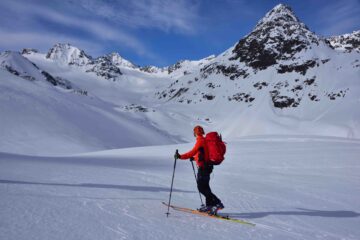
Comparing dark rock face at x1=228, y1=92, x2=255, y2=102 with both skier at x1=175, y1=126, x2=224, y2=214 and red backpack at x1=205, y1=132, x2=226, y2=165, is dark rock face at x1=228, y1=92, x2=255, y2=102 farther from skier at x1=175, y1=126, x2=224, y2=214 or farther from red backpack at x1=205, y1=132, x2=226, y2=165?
red backpack at x1=205, y1=132, x2=226, y2=165

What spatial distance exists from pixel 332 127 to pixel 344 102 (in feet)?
54.0

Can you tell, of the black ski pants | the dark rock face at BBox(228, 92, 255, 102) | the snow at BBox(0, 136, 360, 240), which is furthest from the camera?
the dark rock face at BBox(228, 92, 255, 102)

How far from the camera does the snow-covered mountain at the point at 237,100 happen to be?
47.1m

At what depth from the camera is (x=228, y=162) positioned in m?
18.4

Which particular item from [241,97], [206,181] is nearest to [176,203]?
[206,181]

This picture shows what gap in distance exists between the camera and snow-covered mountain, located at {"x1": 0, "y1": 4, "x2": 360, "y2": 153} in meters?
47.1

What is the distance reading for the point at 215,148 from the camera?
700 cm

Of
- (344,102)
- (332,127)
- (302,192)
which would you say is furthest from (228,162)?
(344,102)

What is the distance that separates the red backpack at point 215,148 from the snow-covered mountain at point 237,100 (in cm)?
3035

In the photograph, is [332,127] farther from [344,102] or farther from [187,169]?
[187,169]

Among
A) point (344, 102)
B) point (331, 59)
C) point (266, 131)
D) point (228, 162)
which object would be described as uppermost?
point (331, 59)

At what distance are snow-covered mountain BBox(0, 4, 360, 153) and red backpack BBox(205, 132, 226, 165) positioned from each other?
99.6 ft

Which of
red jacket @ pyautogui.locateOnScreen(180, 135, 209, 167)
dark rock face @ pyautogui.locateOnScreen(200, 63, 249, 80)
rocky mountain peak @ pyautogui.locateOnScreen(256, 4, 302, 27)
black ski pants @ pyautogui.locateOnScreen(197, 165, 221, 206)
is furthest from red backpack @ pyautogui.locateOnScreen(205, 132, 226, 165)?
rocky mountain peak @ pyautogui.locateOnScreen(256, 4, 302, 27)

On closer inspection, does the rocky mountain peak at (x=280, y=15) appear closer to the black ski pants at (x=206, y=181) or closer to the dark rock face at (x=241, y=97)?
the dark rock face at (x=241, y=97)
